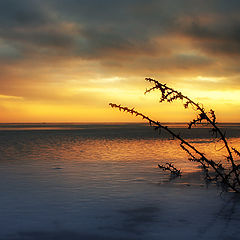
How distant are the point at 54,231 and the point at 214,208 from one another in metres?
4.40

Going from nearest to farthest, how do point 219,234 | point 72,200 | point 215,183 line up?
point 219,234
point 72,200
point 215,183

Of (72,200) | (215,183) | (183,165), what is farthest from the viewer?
(183,165)

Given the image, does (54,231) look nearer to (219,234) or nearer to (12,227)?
(12,227)

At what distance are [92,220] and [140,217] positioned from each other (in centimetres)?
116

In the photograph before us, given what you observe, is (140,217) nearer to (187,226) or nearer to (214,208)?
(187,226)

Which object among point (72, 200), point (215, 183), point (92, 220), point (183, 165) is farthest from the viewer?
point (183, 165)

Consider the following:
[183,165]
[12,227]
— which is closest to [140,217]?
[12,227]

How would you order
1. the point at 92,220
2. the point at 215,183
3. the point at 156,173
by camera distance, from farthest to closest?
the point at 156,173 → the point at 215,183 → the point at 92,220

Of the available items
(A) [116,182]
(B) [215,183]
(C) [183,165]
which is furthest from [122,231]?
(C) [183,165]

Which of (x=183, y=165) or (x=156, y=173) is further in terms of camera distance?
(x=183, y=165)

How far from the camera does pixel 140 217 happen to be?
8547mm

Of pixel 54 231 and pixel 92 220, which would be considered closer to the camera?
pixel 54 231

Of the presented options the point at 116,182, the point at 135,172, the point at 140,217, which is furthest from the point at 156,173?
the point at 140,217

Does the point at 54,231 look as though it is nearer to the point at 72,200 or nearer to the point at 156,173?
the point at 72,200
